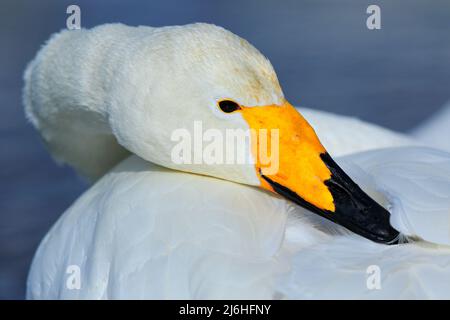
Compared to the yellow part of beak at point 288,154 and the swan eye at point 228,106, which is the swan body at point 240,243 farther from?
the swan eye at point 228,106

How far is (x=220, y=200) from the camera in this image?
2535 millimetres

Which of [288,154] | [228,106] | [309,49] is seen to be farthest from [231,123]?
[309,49]

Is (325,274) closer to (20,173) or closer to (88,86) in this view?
(88,86)

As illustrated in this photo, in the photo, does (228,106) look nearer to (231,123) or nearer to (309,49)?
(231,123)

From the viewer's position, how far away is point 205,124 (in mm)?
2639

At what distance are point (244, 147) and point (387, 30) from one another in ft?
12.7

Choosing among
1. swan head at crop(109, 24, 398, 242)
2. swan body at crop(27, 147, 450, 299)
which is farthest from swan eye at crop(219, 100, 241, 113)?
swan body at crop(27, 147, 450, 299)

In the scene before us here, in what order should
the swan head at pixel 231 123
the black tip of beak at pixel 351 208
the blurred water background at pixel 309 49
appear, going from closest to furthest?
the black tip of beak at pixel 351 208, the swan head at pixel 231 123, the blurred water background at pixel 309 49

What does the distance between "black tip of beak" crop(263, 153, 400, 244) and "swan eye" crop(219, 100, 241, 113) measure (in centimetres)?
23

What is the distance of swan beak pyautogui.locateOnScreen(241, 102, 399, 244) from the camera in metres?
2.56

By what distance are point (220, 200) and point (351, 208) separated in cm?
39

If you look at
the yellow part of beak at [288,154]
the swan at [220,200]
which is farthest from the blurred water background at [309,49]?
the yellow part of beak at [288,154]

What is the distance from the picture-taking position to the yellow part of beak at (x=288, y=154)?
102 inches
